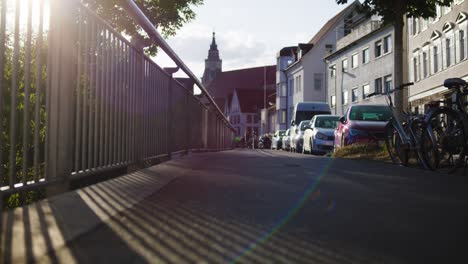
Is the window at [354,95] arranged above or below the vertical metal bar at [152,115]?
above

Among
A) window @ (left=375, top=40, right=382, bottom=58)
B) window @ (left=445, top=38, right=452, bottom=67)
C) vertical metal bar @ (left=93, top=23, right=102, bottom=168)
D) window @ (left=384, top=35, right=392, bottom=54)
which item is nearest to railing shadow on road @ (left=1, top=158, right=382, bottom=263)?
vertical metal bar @ (left=93, top=23, right=102, bottom=168)

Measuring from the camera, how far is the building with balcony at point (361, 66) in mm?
41250

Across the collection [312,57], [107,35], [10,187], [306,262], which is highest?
[312,57]

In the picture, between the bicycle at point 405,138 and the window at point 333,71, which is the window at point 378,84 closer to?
the window at point 333,71

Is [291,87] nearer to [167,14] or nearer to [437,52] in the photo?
[437,52]

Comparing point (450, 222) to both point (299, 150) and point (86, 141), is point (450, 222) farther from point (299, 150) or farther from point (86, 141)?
point (299, 150)

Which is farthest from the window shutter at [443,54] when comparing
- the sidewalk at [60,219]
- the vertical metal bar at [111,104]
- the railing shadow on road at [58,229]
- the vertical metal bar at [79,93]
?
the railing shadow on road at [58,229]

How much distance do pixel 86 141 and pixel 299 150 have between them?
70.1 feet

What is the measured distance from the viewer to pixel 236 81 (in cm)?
13938

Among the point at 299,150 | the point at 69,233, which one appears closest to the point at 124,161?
the point at 69,233

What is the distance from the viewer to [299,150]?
2581 cm

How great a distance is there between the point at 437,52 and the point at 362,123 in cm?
1869

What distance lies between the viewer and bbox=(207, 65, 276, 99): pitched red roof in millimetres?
135000

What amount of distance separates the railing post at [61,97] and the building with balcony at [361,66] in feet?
111
